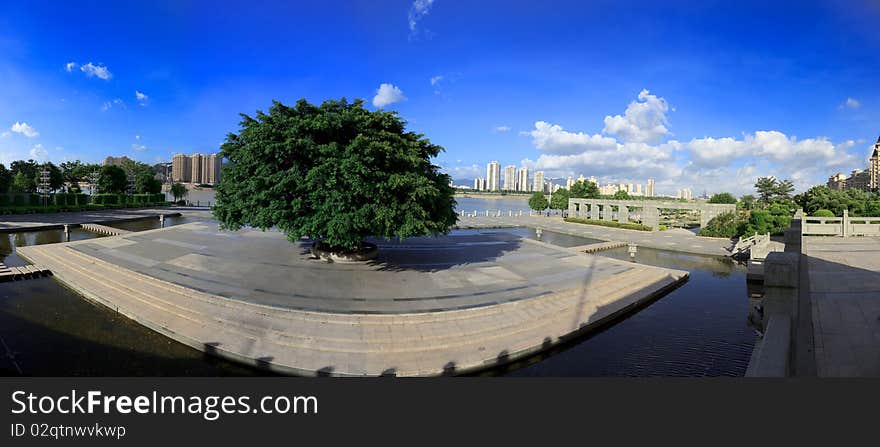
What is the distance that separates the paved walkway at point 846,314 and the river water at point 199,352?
2.21 meters

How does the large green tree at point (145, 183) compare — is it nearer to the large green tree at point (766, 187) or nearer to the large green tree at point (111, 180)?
the large green tree at point (111, 180)

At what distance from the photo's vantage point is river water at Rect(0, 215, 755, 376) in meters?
7.61

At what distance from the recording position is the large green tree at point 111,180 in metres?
48.2

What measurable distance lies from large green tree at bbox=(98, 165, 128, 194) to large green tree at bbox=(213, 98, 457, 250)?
49.2 meters

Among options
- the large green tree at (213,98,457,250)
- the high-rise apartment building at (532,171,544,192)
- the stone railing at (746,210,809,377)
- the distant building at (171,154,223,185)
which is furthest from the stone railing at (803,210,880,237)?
the high-rise apartment building at (532,171,544,192)

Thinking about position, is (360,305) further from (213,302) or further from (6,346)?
(6,346)

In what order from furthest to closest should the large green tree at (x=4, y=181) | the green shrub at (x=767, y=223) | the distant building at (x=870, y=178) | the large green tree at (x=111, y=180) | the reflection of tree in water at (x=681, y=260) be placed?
the distant building at (x=870, y=178) → the large green tree at (x=111, y=180) → the large green tree at (x=4, y=181) → the green shrub at (x=767, y=223) → the reflection of tree in water at (x=681, y=260)

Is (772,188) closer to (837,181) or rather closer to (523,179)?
(837,181)

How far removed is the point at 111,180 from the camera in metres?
48.6

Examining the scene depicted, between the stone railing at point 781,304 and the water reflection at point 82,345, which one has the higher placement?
the stone railing at point 781,304

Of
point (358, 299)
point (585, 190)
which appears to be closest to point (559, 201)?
point (585, 190)

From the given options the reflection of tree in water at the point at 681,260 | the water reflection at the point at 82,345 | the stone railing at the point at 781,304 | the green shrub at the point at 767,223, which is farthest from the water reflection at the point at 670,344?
the green shrub at the point at 767,223

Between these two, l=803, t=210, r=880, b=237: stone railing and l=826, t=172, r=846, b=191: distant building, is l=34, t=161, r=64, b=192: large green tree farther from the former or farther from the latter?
l=826, t=172, r=846, b=191: distant building

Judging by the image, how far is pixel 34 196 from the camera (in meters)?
39.0
